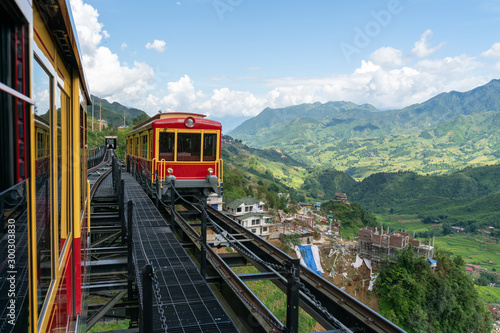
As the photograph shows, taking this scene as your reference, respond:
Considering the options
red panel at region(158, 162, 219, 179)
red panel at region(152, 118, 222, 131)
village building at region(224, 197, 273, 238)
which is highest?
red panel at region(152, 118, 222, 131)

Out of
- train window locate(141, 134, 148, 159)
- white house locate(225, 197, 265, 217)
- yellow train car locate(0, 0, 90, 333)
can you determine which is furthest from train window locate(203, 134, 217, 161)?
white house locate(225, 197, 265, 217)

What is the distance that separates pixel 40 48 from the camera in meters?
1.62

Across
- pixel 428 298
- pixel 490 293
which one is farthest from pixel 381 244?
pixel 490 293

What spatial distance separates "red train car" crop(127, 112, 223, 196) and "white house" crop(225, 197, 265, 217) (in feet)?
134

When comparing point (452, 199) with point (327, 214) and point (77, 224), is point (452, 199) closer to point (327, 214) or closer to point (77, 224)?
point (327, 214)

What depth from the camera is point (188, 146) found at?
34.3 ft

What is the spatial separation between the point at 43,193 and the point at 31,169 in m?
0.40

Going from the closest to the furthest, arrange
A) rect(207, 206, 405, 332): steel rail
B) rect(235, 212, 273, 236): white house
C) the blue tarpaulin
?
1. rect(207, 206, 405, 332): steel rail
2. the blue tarpaulin
3. rect(235, 212, 273, 236): white house

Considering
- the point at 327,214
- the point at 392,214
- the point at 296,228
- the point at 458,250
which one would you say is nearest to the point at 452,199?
the point at 392,214

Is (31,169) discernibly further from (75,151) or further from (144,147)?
(144,147)

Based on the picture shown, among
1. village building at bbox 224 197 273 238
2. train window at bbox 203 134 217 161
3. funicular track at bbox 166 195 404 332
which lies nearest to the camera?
funicular track at bbox 166 195 404 332

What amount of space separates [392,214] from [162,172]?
424 feet

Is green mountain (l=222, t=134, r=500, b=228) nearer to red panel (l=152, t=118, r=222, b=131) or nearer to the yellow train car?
red panel (l=152, t=118, r=222, b=131)

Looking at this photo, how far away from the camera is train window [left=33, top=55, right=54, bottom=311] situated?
Result: 1.46 metres
